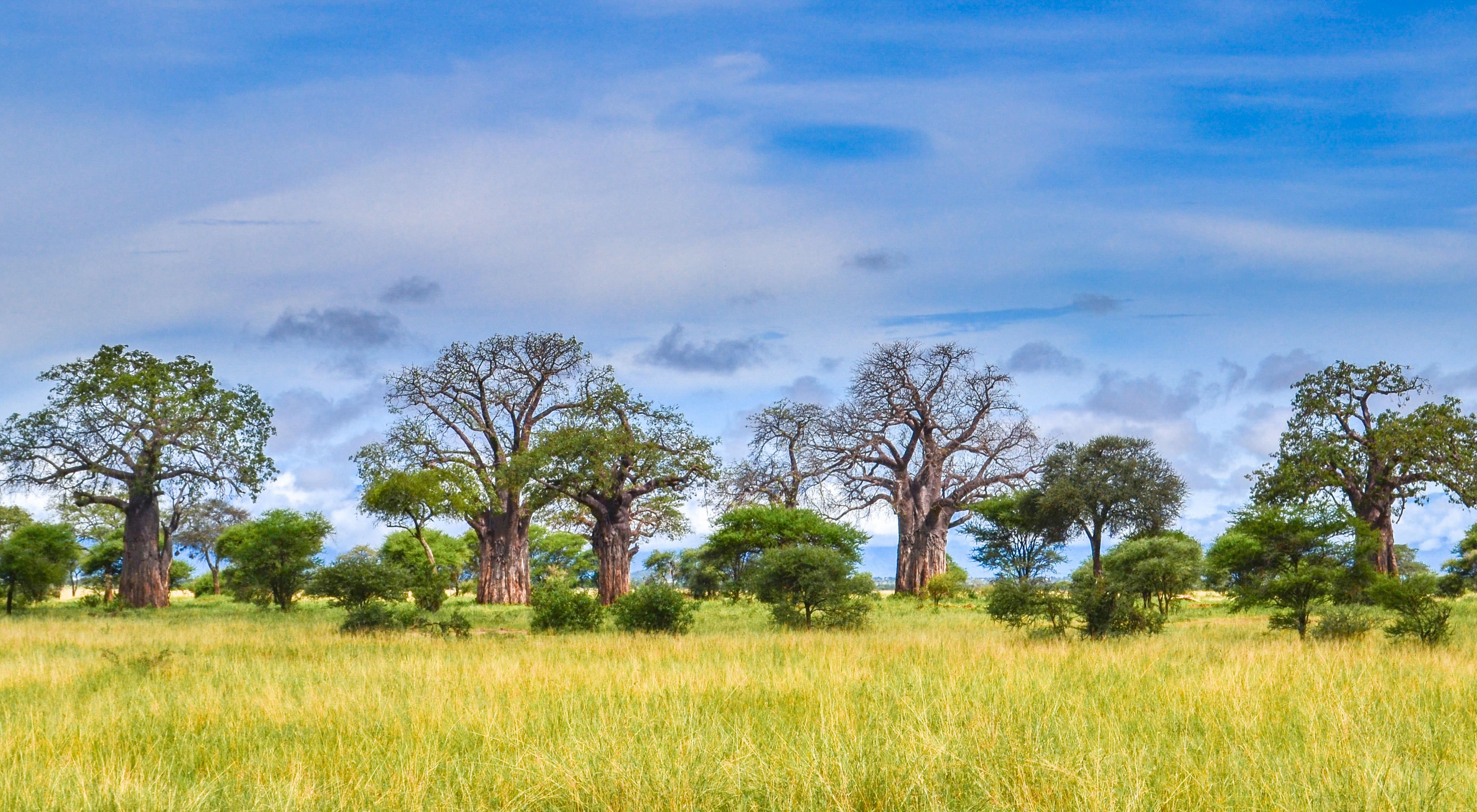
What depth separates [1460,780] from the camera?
653 centimetres

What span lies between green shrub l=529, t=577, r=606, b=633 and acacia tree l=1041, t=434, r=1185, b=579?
2480cm

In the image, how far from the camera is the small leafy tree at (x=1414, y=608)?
54.1ft

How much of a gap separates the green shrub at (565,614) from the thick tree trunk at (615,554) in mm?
8251

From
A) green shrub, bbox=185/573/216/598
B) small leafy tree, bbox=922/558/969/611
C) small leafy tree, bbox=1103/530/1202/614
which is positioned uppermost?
small leafy tree, bbox=1103/530/1202/614

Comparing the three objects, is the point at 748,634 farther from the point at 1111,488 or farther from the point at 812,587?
the point at 1111,488

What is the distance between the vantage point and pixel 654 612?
20812mm

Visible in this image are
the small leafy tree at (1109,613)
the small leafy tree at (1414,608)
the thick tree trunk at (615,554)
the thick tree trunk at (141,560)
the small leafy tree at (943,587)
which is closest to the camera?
the small leafy tree at (1414,608)

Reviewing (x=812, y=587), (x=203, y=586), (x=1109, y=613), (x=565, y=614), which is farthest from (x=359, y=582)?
(x=203, y=586)

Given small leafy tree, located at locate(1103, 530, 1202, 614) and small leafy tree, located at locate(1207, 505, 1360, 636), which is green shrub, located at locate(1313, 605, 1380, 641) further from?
small leafy tree, located at locate(1103, 530, 1202, 614)

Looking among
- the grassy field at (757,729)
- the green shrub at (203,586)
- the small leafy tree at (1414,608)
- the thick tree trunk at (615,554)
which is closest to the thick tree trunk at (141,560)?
the thick tree trunk at (615,554)

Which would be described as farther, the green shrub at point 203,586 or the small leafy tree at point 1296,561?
the green shrub at point 203,586

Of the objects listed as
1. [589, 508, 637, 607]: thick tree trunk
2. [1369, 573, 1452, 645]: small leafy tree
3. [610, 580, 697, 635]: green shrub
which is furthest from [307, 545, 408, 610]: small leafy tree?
[1369, 573, 1452, 645]: small leafy tree

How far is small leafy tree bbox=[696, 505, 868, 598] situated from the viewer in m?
37.5

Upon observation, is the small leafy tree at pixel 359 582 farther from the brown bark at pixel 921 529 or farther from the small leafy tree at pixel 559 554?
the small leafy tree at pixel 559 554
